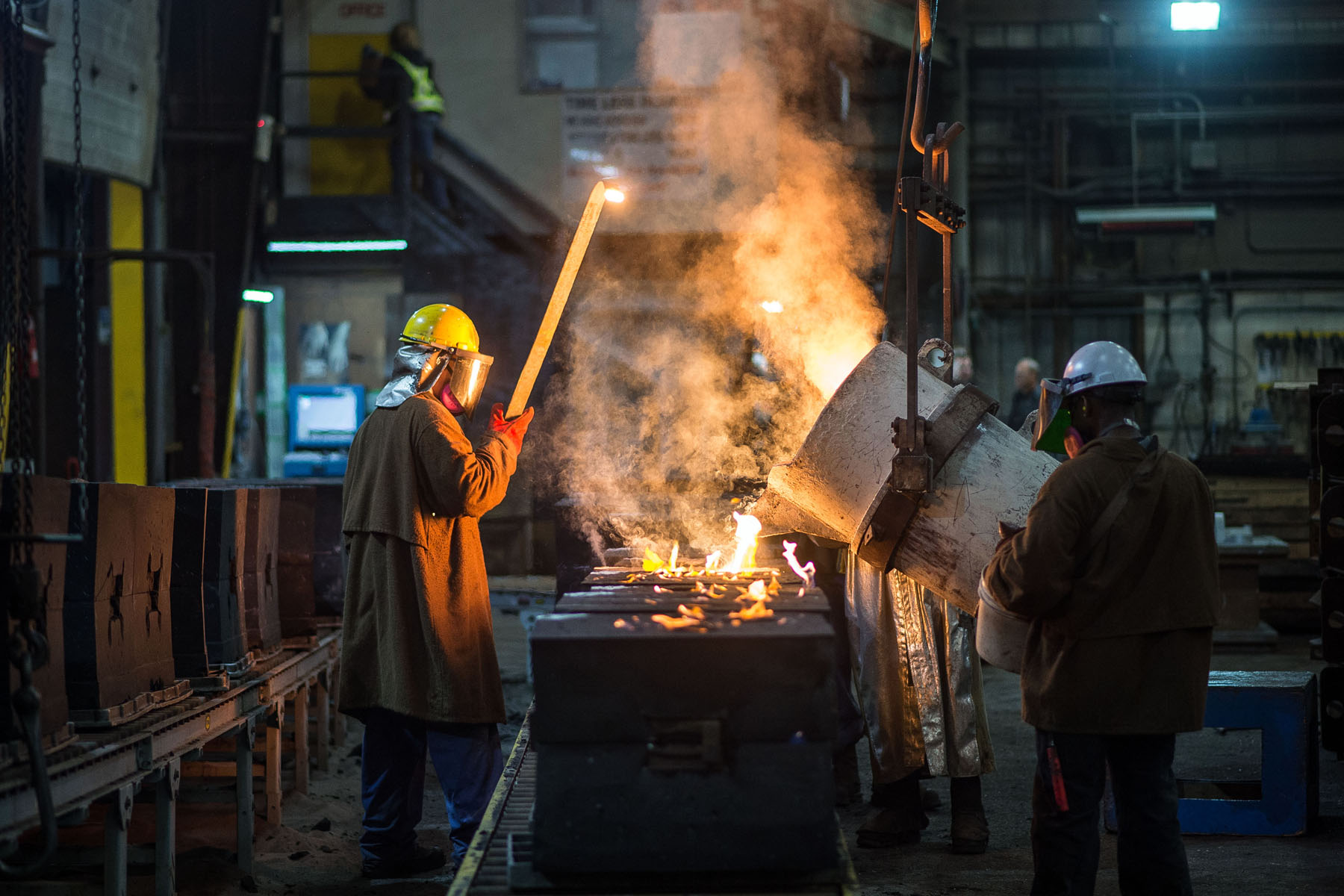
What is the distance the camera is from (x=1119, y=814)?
10.8 feet

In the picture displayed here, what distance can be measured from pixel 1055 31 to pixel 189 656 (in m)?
11.6

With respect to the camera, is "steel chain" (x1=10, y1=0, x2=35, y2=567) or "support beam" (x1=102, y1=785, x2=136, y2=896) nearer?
"steel chain" (x1=10, y1=0, x2=35, y2=567)

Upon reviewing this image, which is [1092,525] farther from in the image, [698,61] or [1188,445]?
[1188,445]

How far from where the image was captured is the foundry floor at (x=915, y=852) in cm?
424

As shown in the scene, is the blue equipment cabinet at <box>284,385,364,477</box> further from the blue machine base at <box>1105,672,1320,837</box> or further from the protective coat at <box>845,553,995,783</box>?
the blue machine base at <box>1105,672,1320,837</box>

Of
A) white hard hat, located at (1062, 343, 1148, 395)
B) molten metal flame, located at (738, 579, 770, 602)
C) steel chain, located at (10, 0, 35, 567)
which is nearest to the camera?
steel chain, located at (10, 0, 35, 567)

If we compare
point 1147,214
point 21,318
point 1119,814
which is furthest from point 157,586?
point 1147,214

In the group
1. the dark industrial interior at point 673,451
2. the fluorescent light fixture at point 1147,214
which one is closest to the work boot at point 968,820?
the dark industrial interior at point 673,451

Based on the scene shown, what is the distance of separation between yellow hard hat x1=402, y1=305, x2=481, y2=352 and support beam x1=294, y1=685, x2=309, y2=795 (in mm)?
2006

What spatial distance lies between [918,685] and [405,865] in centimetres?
194

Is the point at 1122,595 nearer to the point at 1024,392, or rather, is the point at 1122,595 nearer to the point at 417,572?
the point at 417,572

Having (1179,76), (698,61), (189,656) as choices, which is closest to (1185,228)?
(1179,76)

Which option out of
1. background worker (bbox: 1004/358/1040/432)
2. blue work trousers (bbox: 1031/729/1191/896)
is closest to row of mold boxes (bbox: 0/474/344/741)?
blue work trousers (bbox: 1031/729/1191/896)

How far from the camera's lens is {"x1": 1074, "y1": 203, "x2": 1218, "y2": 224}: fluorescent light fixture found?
12.4 meters
